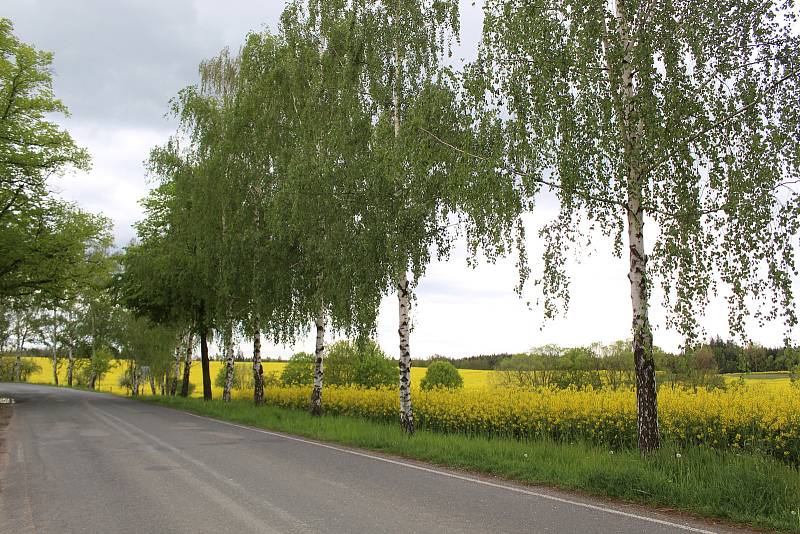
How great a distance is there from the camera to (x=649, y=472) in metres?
7.89

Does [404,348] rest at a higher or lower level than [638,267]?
lower

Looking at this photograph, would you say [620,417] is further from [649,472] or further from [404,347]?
[404,347]

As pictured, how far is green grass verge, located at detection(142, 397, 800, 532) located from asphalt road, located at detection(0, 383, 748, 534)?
581mm

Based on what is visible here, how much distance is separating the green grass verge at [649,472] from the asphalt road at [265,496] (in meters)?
0.58

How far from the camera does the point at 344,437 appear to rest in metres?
14.0

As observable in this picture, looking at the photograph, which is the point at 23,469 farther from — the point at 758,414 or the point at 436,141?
the point at 758,414

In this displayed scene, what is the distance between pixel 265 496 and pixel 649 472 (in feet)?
17.6

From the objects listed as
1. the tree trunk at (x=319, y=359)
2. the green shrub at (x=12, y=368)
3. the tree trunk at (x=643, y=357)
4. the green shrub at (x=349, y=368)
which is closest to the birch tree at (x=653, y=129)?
the tree trunk at (x=643, y=357)

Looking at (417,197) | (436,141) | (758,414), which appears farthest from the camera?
(417,197)

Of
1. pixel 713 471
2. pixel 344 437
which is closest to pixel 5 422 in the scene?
pixel 344 437

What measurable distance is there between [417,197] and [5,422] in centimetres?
1550

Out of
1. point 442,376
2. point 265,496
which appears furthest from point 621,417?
point 442,376

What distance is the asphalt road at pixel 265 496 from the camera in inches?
238

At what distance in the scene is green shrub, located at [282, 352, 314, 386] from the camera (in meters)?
39.4
